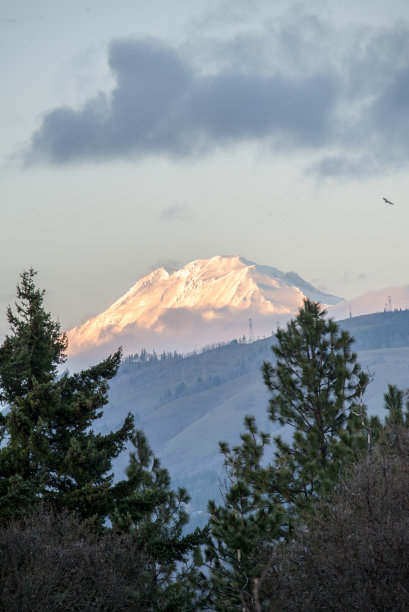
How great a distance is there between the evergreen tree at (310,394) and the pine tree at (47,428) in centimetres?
1084

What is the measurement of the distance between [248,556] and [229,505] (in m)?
2.03

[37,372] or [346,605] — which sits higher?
[37,372]

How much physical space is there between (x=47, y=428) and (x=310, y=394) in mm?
15962

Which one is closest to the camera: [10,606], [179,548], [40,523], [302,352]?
[10,606]

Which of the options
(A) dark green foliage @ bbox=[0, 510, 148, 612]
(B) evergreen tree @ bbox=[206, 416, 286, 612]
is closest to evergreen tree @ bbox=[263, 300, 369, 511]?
(B) evergreen tree @ bbox=[206, 416, 286, 612]

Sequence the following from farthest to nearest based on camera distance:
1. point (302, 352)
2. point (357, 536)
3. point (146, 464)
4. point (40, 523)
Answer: point (146, 464)
point (302, 352)
point (40, 523)
point (357, 536)

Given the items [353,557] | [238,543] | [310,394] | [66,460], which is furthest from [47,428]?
[310,394]

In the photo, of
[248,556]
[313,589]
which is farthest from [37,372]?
[313,589]

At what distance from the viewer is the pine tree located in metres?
30.8

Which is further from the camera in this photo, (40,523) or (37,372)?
(37,372)

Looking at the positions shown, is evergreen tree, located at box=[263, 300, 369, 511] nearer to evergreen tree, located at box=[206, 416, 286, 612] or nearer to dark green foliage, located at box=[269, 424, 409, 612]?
dark green foliage, located at box=[269, 424, 409, 612]

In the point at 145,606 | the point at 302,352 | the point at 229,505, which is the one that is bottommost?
the point at 145,606

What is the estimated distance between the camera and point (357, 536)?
28.7 m

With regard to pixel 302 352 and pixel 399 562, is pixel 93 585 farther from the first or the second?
pixel 302 352
